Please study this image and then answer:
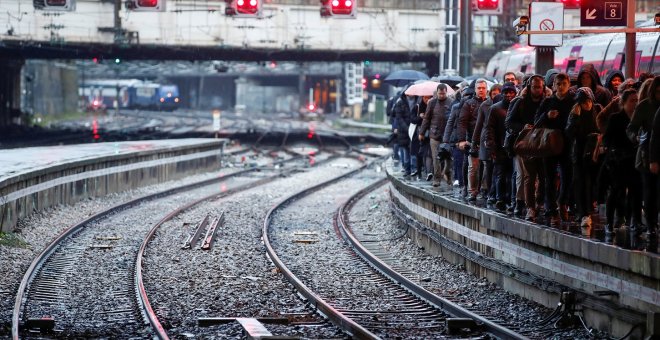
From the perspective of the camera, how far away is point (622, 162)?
1273cm

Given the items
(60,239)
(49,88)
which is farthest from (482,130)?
(49,88)

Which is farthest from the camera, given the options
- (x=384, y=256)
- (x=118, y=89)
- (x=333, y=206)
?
(x=118, y=89)

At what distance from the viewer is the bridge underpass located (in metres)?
51.1

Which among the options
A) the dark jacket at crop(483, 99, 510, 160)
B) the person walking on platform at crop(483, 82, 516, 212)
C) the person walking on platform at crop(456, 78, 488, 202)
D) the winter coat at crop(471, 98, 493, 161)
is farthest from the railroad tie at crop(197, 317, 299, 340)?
the person walking on platform at crop(456, 78, 488, 202)

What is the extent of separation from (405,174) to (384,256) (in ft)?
20.9

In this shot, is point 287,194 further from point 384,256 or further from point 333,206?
point 384,256

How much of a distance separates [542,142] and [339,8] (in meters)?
20.9

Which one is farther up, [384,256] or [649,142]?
[649,142]

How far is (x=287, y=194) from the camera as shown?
99.3 ft

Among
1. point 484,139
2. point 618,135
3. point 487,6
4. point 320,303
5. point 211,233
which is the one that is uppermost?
point 487,6

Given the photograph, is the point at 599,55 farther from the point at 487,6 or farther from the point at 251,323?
the point at 251,323

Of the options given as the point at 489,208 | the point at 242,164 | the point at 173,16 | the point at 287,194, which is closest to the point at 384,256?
the point at 489,208

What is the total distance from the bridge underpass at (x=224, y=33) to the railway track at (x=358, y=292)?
97.3ft

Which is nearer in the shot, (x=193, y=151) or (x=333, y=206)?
(x=333, y=206)
